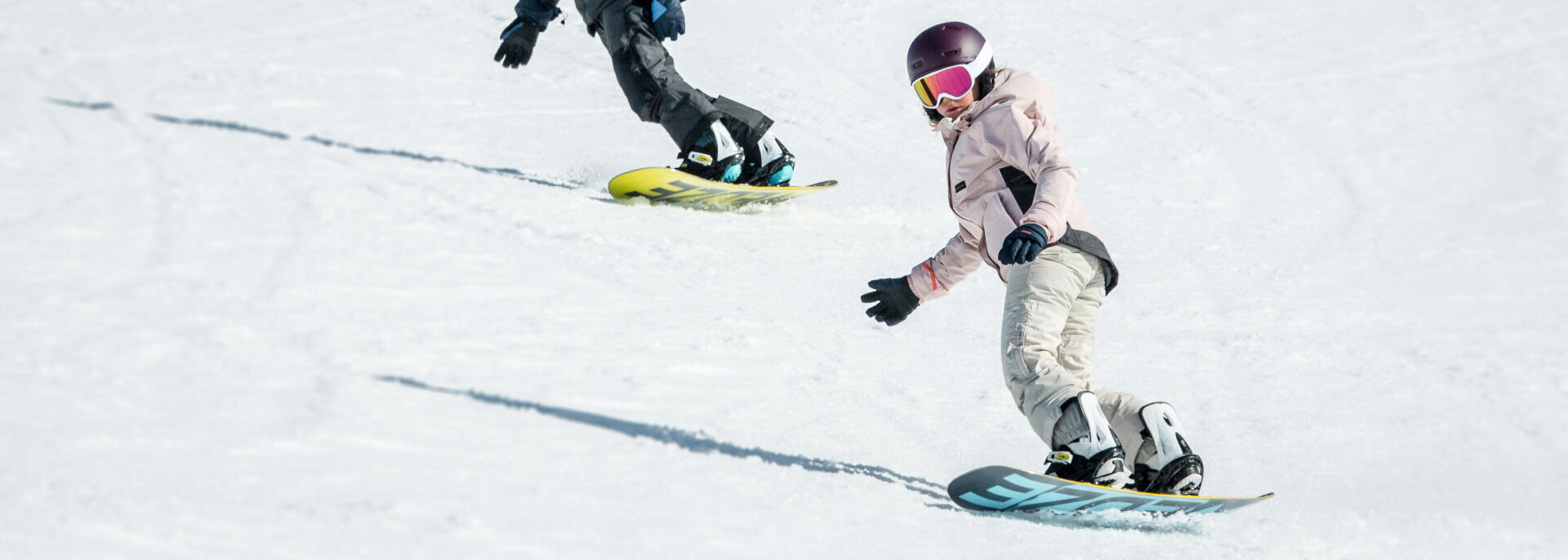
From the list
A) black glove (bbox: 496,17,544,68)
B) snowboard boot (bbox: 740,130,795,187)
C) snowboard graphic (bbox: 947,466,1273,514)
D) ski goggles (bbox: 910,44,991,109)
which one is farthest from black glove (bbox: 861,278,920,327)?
black glove (bbox: 496,17,544,68)

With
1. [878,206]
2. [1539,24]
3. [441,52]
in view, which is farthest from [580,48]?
[1539,24]

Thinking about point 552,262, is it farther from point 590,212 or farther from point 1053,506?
point 1053,506

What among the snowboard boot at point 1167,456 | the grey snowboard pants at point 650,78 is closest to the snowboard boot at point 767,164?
the grey snowboard pants at point 650,78

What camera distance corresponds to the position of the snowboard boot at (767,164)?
236 inches

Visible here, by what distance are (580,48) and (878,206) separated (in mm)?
3380

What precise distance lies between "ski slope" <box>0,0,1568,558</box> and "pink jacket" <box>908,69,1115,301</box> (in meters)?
0.61

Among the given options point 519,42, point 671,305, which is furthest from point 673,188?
point 671,305

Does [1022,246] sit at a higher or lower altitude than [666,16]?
lower

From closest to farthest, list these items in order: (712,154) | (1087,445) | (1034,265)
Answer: (1087,445), (1034,265), (712,154)

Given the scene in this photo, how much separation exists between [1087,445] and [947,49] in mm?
1234

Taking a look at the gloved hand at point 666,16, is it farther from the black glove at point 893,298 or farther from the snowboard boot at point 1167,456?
the snowboard boot at point 1167,456

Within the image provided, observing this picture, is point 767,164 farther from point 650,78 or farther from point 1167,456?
point 1167,456

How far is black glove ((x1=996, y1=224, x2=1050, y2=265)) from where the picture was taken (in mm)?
3047

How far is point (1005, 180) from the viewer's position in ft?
11.3
